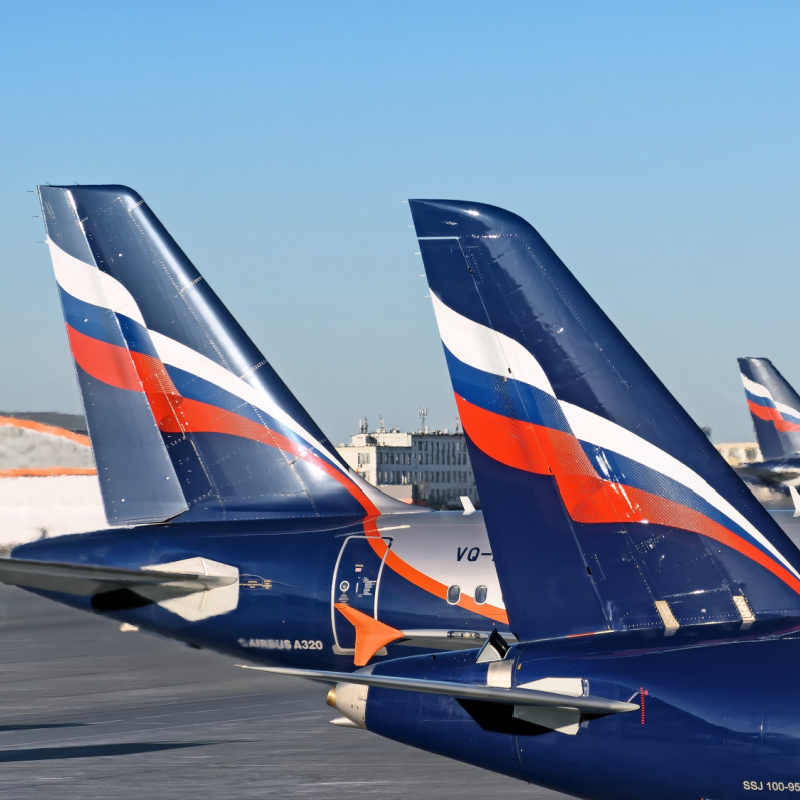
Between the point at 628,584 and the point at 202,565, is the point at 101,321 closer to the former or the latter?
the point at 202,565

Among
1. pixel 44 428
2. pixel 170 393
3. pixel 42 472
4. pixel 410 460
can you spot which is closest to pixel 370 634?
pixel 170 393

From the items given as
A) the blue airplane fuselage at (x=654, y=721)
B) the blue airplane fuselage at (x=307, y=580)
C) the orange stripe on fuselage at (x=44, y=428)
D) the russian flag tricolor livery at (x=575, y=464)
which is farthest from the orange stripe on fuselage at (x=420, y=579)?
the orange stripe on fuselage at (x=44, y=428)

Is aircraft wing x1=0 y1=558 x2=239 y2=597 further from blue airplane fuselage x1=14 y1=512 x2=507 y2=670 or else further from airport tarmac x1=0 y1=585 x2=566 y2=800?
airport tarmac x1=0 y1=585 x2=566 y2=800

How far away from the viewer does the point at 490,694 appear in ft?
28.1

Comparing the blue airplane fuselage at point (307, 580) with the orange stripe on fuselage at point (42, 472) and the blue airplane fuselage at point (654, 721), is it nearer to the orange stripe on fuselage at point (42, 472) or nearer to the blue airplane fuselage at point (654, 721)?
the blue airplane fuselage at point (654, 721)

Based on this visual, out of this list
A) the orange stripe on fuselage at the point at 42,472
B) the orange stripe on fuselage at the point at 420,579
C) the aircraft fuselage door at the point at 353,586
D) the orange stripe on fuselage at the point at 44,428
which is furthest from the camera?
the orange stripe on fuselage at the point at 42,472

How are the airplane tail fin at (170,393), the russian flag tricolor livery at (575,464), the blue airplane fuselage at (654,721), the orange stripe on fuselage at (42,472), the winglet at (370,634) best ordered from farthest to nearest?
the orange stripe on fuselage at (42,472)
the airplane tail fin at (170,393)
the winglet at (370,634)
the russian flag tricolor livery at (575,464)
the blue airplane fuselage at (654,721)

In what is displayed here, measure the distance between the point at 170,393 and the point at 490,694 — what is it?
13.3 metres

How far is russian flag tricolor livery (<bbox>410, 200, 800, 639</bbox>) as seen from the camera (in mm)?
9555

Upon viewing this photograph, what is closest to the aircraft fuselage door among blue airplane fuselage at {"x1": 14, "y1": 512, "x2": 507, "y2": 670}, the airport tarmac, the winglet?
blue airplane fuselage at {"x1": 14, "y1": 512, "x2": 507, "y2": 670}

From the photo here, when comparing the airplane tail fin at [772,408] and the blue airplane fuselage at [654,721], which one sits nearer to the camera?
the blue airplane fuselage at [654,721]

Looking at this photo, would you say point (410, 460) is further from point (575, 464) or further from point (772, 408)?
point (575, 464)

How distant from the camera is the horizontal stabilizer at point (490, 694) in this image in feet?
28.2

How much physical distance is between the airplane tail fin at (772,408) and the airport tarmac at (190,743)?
108 feet
